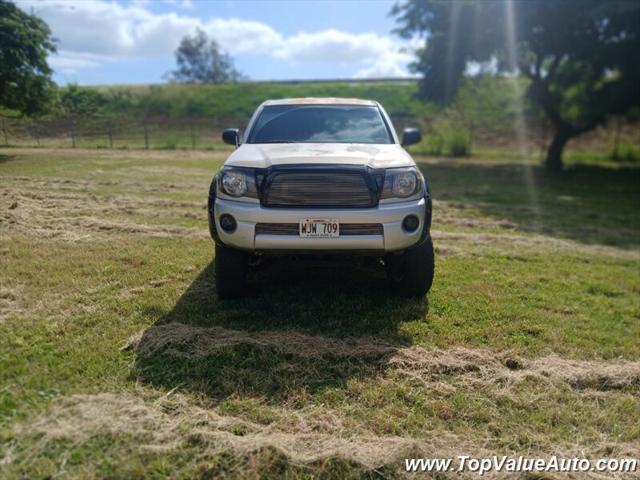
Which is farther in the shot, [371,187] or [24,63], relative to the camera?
[24,63]

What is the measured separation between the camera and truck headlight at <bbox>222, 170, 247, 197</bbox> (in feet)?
11.2

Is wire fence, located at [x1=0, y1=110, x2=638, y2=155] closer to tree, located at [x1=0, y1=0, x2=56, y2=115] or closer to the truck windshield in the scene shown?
tree, located at [x1=0, y1=0, x2=56, y2=115]

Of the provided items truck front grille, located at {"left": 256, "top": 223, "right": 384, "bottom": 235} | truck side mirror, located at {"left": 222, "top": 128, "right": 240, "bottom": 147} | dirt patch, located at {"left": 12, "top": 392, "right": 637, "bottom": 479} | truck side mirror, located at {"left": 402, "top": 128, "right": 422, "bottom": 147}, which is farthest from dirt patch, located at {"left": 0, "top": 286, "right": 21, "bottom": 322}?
truck side mirror, located at {"left": 402, "top": 128, "right": 422, "bottom": 147}

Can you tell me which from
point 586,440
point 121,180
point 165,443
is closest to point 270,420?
point 165,443

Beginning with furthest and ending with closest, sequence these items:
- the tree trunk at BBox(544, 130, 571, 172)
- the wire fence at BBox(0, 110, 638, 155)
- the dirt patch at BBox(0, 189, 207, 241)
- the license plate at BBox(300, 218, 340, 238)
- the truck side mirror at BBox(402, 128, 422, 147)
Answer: the tree trunk at BBox(544, 130, 571, 172) → the wire fence at BBox(0, 110, 638, 155) → the dirt patch at BBox(0, 189, 207, 241) → the truck side mirror at BBox(402, 128, 422, 147) → the license plate at BBox(300, 218, 340, 238)

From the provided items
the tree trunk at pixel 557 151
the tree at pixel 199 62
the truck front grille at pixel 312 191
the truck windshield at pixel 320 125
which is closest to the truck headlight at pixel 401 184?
the truck front grille at pixel 312 191

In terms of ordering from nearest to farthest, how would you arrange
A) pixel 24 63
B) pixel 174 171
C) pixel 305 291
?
pixel 305 291 → pixel 24 63 → pixel 174 171

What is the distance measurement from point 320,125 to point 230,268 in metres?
1.77

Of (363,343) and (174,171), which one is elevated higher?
(174,171)

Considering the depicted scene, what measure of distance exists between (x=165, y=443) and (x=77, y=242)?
3.82 metres

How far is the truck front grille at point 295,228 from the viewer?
329cm

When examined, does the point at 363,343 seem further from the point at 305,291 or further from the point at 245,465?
the point at 245,465

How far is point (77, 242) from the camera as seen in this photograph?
17.3 feet

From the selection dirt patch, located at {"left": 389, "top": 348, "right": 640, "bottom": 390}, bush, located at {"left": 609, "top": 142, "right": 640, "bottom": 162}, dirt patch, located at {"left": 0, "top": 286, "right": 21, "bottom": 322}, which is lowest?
dirt patch, located at {"left": 389, "top": 348, "right": 640, "bottom": 390}
